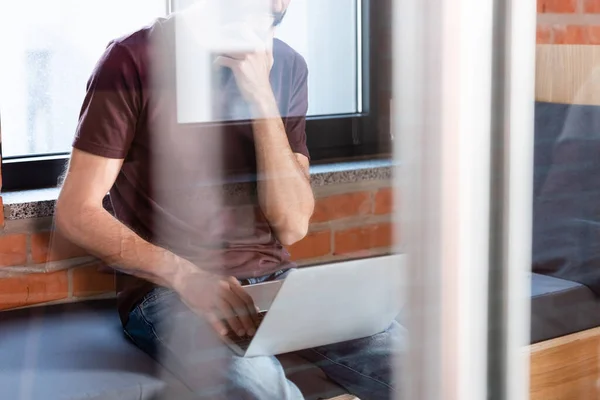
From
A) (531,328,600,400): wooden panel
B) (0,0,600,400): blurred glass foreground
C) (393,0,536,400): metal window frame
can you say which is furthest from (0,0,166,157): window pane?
(531,328,600,400): wooden panel

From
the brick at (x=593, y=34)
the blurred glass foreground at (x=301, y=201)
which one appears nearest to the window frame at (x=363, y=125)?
the blurred glass foreground at (x=301, y=201)

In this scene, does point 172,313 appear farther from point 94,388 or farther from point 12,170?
point 12,170

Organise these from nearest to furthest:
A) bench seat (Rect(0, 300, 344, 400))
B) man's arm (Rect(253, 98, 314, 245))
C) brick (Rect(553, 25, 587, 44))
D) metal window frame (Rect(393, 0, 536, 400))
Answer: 1. metal window frame (Rect(393, 0, 536, 400))
2. brick (Rect(553, 25, 587, 44))
3. man's arm (Rect(253, 98, 314, 245))
4. bench seat (Rect(0, 300, 344, 400))

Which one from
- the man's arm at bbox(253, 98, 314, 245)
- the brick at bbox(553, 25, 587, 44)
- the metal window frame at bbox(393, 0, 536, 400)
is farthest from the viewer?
the man's arm at bbox(253, 98, 314, 245)

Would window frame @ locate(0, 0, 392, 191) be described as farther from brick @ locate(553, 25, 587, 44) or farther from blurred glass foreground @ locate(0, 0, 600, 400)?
brick @ locate(553, 25, 587, 44)

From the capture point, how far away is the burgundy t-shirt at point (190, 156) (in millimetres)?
666

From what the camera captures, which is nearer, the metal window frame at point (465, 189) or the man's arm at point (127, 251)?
the metal window frame at point (465, 189)

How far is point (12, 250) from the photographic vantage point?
2.86 feet

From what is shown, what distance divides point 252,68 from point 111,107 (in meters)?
0.18

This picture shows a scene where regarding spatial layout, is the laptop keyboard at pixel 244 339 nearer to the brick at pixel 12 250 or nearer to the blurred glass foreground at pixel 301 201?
the blurred glass foreground at pixel 301 201

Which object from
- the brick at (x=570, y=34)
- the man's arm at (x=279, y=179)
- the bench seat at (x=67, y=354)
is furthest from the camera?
the bench seat at (x=67, y=354)

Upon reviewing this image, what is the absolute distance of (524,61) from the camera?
0.47 meters

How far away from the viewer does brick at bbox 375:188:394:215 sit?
1.69ft

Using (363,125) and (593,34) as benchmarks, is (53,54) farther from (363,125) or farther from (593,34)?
(593,34)
